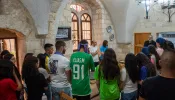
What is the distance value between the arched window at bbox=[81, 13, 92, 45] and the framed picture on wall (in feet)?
3.95

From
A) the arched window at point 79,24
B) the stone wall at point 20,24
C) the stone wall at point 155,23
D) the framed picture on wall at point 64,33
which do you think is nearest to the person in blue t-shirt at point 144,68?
the stone wall at point 20,24

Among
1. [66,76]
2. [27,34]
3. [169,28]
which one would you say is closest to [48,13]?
[27,34]

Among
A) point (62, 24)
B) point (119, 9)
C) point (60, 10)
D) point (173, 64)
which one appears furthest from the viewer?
point (119, 9)

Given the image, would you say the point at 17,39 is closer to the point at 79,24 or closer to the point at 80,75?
the point at 79,24

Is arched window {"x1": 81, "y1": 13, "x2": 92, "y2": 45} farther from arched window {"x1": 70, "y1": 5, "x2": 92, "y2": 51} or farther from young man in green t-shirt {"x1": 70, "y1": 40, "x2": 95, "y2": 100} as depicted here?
young man in green t-shirt {"x1": 70, "y1": 40, "x2": 95, "y2": 100}

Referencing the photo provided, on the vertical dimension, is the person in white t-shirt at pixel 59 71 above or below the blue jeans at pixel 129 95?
above

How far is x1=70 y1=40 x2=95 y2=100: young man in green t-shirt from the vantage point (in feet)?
8.92

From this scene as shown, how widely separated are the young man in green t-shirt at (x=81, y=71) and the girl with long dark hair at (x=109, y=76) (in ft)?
0.75

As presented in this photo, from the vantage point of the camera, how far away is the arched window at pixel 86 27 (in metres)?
7.24

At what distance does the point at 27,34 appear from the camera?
185 inches

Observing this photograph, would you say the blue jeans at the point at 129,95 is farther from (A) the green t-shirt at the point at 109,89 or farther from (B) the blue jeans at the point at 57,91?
(B) the blue jeans at the point at 57,91

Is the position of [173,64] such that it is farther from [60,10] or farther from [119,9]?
[119,9]

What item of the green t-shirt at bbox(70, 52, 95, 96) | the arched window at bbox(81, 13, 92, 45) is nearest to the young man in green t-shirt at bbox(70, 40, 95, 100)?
the green t-shirt at bbox(70, 52, 95, 96)

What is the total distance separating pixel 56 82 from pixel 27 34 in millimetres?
2327
